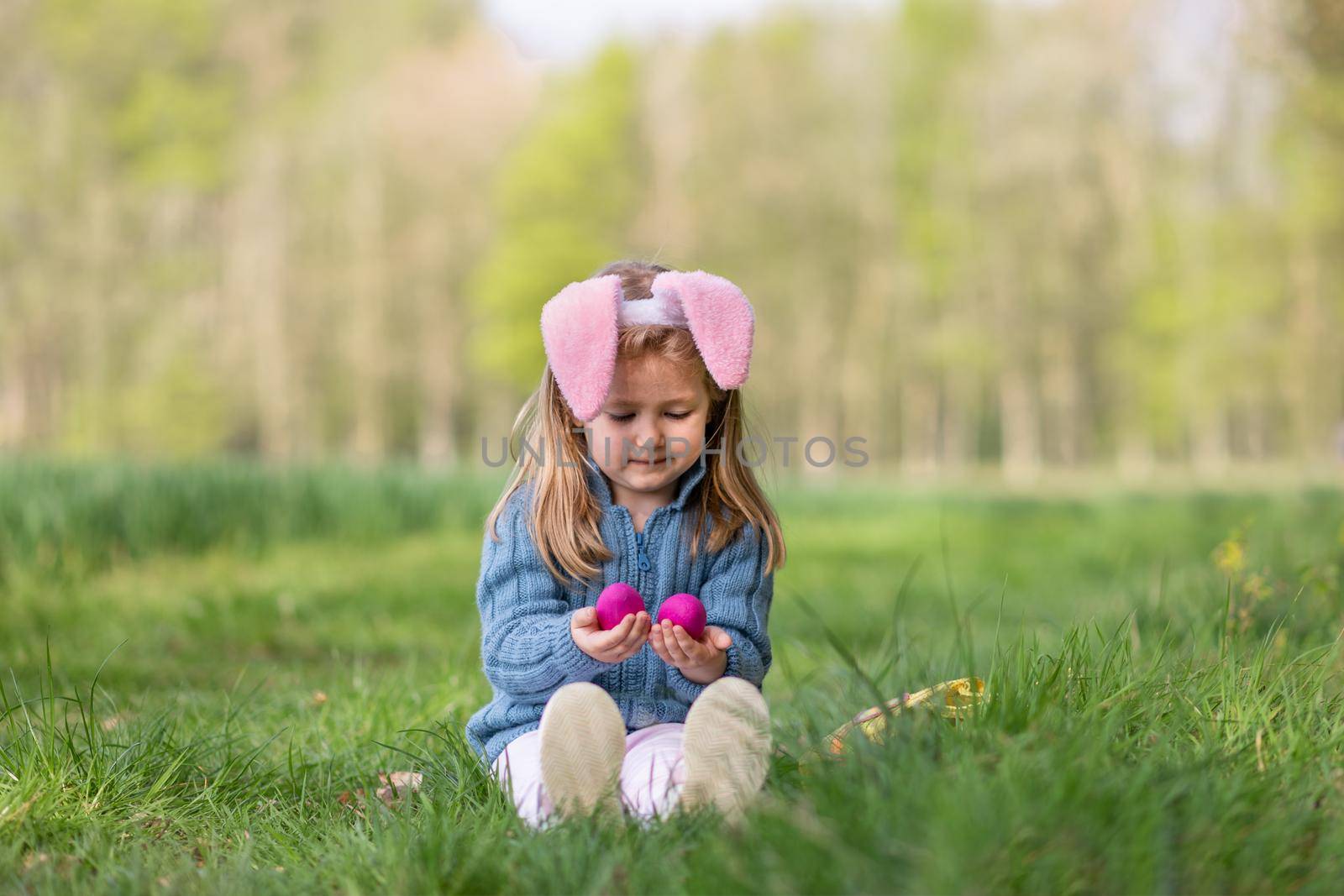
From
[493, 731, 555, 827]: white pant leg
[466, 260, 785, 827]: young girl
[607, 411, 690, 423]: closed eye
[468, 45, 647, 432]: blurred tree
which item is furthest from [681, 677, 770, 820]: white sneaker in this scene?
[468, 45, 647, 432]: blurred tree

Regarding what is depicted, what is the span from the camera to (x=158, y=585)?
17.7 feet

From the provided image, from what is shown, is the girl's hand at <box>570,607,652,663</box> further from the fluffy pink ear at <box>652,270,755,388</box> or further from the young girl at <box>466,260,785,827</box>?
the fluffy pink ear at <box>652,270,755,388</box>

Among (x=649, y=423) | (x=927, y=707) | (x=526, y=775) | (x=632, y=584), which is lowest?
(x=526, y=775)

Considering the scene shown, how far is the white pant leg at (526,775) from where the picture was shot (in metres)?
2.01

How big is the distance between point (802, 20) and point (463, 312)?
8978 millimetres

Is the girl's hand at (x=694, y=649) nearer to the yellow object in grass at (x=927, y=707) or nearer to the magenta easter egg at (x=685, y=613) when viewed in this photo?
the magenta easter egg at (x=685, y=613)

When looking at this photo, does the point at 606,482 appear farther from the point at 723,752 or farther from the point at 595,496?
the point at 723,752

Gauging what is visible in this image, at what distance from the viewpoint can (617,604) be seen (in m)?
2.04

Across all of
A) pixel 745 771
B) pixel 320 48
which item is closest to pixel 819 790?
pixel 745 771

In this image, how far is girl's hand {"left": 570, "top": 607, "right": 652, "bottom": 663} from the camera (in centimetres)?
199

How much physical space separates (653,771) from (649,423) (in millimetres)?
636

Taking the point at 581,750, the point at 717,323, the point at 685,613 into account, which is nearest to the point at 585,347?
the point at 717,323

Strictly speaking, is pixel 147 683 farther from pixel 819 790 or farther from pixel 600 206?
pixel 600 206

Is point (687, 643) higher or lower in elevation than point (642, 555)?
lower
